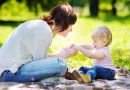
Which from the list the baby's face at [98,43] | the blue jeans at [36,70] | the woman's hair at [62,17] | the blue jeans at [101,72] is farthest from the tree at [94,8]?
the blue jeans at [36,70]

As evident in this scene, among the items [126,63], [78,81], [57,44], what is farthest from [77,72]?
[57,44]

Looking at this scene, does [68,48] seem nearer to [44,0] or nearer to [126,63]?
[126,63]

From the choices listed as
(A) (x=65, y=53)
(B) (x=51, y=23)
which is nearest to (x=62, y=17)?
(B) (x=51, y=23)

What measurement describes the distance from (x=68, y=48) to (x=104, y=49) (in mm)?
562

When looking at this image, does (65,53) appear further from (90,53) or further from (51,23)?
(51,23)

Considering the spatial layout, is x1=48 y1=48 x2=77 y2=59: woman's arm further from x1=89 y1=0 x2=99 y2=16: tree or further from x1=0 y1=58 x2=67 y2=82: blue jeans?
x1=89 y1=0 x2=99 y2=16: tree

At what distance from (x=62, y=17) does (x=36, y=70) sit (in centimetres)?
85

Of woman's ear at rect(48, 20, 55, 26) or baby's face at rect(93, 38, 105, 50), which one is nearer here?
woman's ear at rect(48, 20, 55, 26)

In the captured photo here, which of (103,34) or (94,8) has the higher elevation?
(94,8)

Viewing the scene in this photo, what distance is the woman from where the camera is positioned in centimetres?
694

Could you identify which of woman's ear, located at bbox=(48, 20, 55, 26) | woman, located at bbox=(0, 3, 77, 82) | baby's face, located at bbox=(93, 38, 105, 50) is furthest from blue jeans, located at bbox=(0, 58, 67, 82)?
baby's face, located at bbox=(93, 38, 105, 50)

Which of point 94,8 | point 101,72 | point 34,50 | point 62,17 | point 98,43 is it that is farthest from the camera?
point 94,8

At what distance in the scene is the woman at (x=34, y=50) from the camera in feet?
22.8

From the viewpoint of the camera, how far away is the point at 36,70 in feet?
23.0
